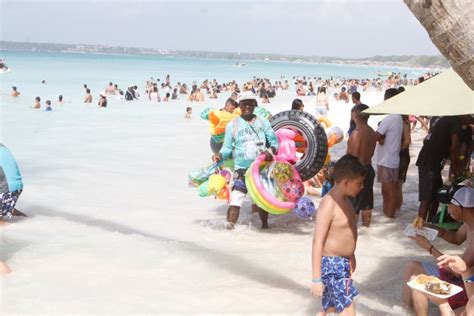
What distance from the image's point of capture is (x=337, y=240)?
3504mm

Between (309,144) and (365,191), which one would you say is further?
(309,144)

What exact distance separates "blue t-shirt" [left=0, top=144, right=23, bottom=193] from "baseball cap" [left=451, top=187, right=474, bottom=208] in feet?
14.4

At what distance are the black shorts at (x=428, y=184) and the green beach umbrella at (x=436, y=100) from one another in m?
1.33

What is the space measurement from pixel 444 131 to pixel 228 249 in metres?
2.46

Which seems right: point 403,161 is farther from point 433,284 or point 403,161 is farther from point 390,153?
point 433,284

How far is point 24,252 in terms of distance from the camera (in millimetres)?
5402

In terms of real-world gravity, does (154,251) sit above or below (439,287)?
below

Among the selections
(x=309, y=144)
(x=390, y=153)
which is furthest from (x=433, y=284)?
(x=390, y=153)

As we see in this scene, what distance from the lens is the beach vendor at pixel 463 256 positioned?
3400 mm

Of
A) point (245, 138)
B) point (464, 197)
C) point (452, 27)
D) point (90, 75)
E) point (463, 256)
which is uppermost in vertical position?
point (452, 27)

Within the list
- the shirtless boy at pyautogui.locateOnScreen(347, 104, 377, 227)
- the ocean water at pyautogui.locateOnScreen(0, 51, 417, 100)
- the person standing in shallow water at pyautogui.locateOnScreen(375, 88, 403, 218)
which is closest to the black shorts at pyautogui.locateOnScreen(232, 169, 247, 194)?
the shirtless boy at pyautogui.locateOnScreen(347, 104, 377, 227)

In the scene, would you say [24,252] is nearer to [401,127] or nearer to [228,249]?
[228,249]

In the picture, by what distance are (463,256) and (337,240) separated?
2.35 ft

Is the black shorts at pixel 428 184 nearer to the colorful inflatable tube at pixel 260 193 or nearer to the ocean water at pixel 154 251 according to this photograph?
the ocean water at pixel 154 251
